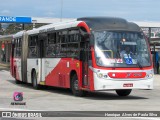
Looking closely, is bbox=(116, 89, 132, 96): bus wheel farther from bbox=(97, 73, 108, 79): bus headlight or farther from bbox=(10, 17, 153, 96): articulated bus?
bbox=(97, 73, 108, 79): bus headlight

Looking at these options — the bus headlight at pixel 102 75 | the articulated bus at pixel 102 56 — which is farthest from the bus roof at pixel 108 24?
the bus headlight at pixel 102 75

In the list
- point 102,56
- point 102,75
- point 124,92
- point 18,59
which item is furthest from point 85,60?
point 18,59

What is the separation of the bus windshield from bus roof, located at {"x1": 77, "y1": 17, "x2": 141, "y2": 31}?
19 cm

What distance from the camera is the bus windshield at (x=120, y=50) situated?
16.4 m

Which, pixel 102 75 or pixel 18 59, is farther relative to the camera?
pixel 18 59

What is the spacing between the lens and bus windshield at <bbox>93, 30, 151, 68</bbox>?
16422 millimetres

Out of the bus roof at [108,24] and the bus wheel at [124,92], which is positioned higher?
the bus roof at [108,24]

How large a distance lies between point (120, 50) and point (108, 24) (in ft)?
3.77

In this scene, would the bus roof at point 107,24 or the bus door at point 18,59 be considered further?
the bus door at point 18,59

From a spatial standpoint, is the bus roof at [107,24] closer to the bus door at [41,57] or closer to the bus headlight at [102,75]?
the bus headlight at [102,75]

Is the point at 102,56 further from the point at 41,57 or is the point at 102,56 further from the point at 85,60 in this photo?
the point at 41,57

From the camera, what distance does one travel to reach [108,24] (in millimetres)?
17062

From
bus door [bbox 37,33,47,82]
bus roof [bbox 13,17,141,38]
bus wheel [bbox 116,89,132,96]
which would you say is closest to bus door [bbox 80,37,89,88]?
bus roof [bbox 13,17,141,38]

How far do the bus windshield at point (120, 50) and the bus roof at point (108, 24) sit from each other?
0.19 meters
